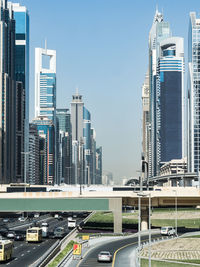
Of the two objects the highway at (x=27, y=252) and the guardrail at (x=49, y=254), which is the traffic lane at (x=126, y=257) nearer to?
the guardrail at (x=49, y=254)

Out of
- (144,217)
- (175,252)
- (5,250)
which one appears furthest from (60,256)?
(144,217)

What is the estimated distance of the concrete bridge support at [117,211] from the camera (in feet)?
407

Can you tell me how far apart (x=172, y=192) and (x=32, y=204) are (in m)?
29.7

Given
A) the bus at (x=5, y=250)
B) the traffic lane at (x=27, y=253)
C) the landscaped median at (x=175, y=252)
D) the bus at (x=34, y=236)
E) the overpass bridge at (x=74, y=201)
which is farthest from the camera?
the overpass bridge at (x=74, y=201)

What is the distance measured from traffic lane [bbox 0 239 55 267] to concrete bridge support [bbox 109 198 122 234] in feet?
69.3

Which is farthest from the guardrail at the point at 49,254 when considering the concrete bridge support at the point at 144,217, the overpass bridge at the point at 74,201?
the concrete bridge support at the point at 144,217

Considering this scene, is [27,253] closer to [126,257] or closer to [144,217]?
[126,257]

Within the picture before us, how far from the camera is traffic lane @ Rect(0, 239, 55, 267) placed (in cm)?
7353

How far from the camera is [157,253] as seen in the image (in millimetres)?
92438

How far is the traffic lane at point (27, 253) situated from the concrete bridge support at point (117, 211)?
21.1m

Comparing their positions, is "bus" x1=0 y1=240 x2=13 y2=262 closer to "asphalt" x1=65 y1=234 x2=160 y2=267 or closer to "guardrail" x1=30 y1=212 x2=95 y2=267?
"guardrail" x1=30 y1=212 x2=95 y2=267

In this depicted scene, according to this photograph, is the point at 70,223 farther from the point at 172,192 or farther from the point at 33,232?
the point at 33,232

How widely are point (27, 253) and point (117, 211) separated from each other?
4391cm

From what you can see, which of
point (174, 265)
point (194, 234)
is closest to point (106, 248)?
point (174, 265)
